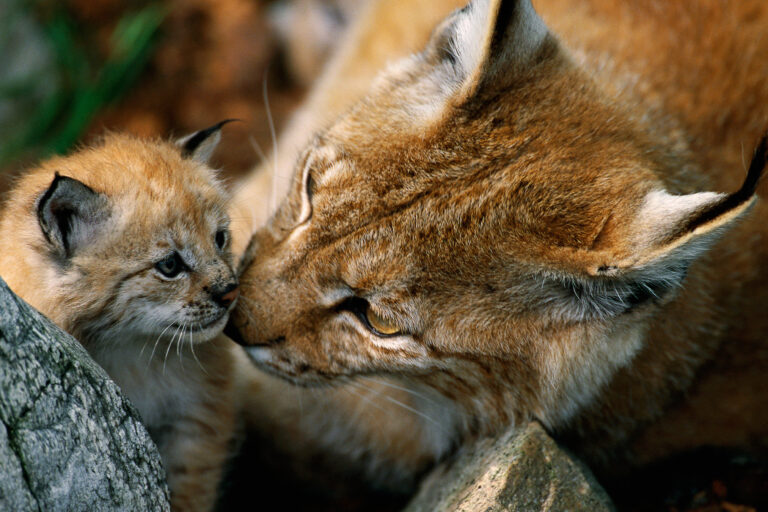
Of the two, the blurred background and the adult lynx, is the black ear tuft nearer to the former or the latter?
the adult lynx

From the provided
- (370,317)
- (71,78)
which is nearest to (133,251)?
(370,317)

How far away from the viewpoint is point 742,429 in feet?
10.8

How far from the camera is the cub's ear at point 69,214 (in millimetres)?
2270

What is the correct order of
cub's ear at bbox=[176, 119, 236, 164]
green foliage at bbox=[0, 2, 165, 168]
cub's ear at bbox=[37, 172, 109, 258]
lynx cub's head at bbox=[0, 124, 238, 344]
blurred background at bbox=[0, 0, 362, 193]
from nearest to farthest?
cub's ear at bbox=[37, 172, 109, 258] → lynx cub's head at bbox=[0, 124, 238, 344] → cub's ear at bbox=[176, 119, 236, 164] → green foliage at bbox=[0, 2, 165, 168] → blurred background at bbox=[0, 0, 362, 193]

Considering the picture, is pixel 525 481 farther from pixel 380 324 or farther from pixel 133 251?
pixel 133 251

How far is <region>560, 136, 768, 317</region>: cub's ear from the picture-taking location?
2.09 m

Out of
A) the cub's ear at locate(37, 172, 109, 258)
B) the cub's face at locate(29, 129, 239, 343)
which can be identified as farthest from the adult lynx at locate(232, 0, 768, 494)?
the cub's ear at locate(37, 172, 109, 258)

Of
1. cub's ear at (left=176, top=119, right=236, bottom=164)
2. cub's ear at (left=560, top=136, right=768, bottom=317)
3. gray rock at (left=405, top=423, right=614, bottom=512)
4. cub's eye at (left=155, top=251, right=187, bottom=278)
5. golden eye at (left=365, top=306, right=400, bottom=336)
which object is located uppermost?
cub's ear at (left=176, top=119, right=236, bottom=164)

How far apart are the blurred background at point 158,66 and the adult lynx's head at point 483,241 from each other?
2950 mm

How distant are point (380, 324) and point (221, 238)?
0.68 meters

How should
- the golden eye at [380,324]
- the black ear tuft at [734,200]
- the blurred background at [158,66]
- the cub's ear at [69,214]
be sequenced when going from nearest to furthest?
the black ear tuft at [734,200] → the cub's ear at [69,214] → the golden eye at [380,324] → the blurred background at [158,66]

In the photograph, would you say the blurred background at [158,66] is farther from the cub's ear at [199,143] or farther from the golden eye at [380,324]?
the golden eye at [380,324]

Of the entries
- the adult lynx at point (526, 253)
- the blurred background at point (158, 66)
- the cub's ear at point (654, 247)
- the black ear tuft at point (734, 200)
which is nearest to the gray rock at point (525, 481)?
the adult lynx at point (526, 253)

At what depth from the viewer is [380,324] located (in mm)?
2725
